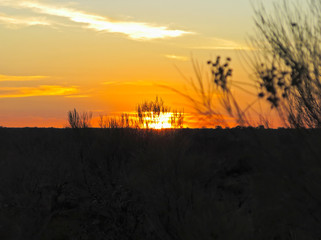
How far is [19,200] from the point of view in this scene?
18.0 m

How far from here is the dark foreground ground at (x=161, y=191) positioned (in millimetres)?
7121

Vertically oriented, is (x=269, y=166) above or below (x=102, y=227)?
above

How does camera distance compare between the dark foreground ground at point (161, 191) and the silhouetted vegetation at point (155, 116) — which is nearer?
the dark foreground ground at point (161, 191)

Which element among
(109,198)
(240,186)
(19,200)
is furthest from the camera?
(240,186)

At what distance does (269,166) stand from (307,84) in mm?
1517

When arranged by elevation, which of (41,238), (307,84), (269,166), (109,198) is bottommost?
(41,238)

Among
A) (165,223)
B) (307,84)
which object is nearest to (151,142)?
(165,223)

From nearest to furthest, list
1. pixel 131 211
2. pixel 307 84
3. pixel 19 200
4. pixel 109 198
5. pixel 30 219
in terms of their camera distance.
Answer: pixel 307 84 → pixel 131 211 → pixel 30 219 → pixel 109 198 → pixel 19 200

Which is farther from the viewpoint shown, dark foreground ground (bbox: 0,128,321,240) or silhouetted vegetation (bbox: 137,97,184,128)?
silhouetted vegetation (bbox: 137,97,184,128)

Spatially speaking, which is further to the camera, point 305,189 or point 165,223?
point 165,223

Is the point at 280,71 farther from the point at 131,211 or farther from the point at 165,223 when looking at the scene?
the point at 131,211

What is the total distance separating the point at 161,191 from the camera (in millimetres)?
12273

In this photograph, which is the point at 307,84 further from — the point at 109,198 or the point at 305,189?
the point at 109,198

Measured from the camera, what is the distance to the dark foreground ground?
23.4 ft
